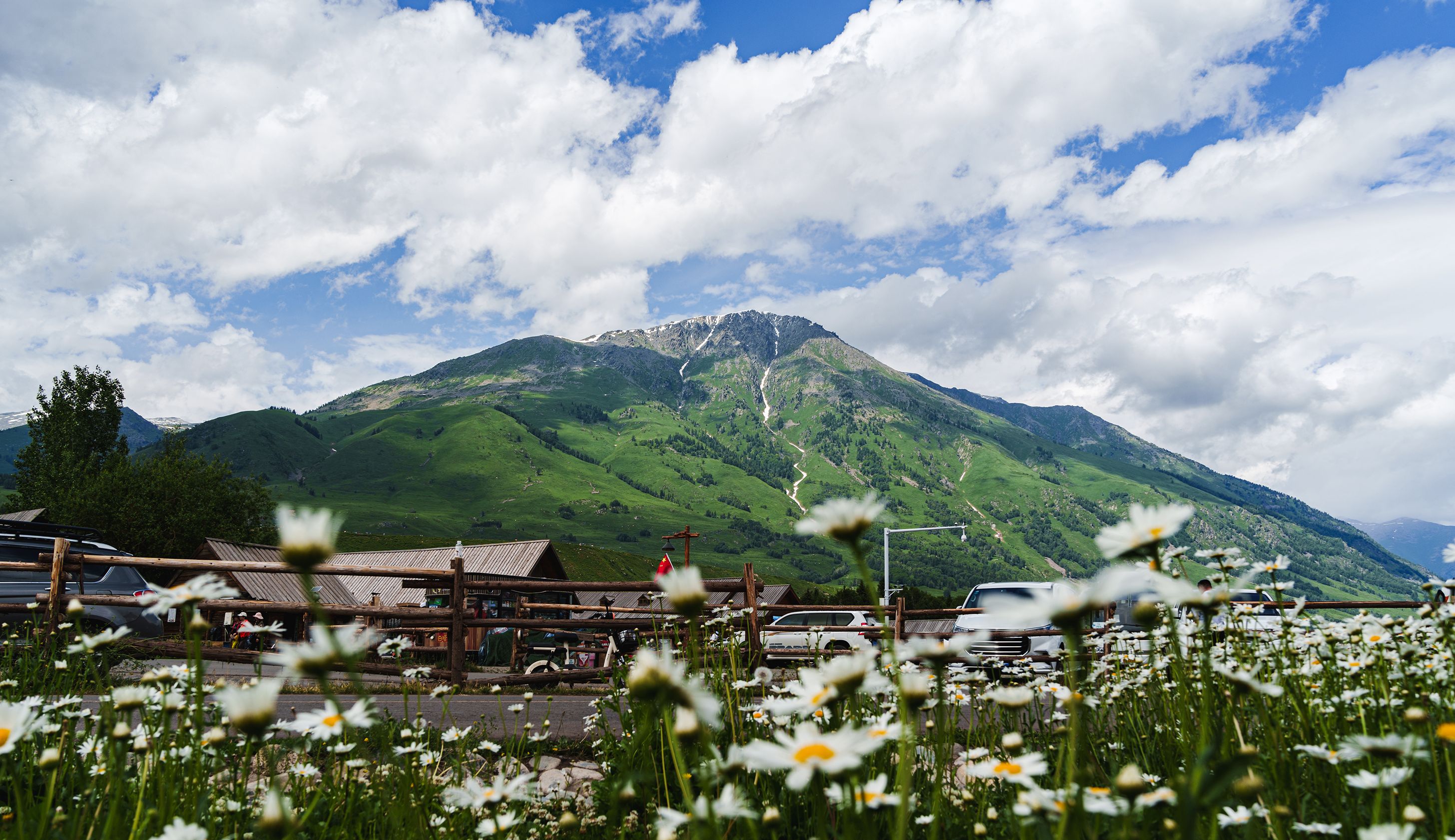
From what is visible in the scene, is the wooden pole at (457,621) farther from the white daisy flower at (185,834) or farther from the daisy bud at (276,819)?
the daisy bud at (276,819)

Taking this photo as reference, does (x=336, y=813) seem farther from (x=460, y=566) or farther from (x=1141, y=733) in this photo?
(x=460, y=566)

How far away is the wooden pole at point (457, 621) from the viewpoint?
8.59 m

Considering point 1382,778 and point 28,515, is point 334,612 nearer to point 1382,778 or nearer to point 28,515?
point 1382,778

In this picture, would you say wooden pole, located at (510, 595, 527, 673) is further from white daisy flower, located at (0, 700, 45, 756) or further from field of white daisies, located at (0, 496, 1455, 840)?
white daisy flower, located at (0, 700, 45, 756)

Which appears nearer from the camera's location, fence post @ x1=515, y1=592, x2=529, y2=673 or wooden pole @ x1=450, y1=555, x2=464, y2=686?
wooden pole @ x1=450, y1=555, x2=464, y2=686

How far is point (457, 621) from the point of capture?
8.85 metres

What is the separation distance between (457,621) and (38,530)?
7.71 metres

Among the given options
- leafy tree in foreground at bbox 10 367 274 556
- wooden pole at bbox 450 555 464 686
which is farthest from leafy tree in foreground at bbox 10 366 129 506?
wooden pole at bbox 450 555 464 686

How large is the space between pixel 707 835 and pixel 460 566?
846cm

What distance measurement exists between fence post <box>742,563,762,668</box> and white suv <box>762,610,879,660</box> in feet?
0.50

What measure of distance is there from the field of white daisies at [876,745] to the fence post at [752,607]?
245 cm

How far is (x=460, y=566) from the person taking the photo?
895 centimetres

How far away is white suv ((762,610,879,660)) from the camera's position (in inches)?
183

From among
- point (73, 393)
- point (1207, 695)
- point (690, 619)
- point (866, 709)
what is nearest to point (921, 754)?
point (866, 709)
